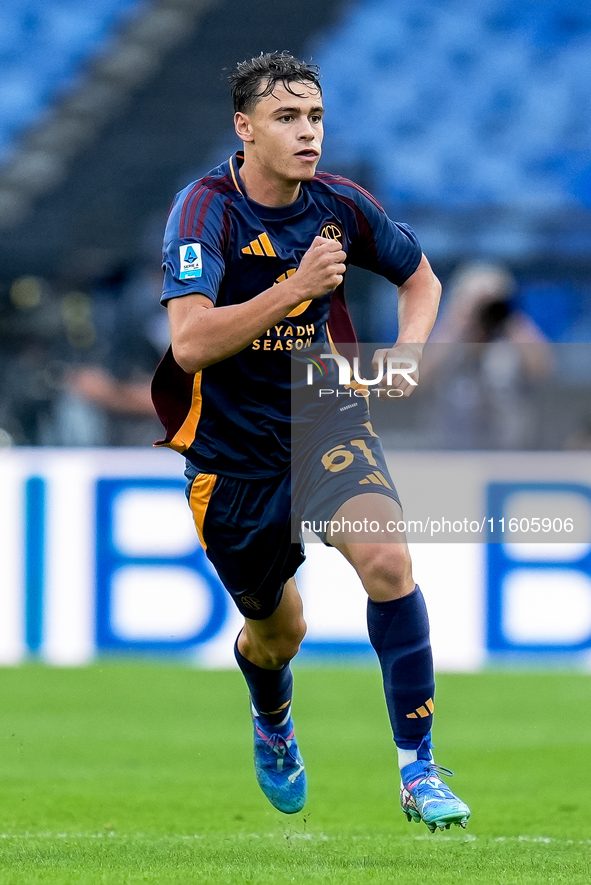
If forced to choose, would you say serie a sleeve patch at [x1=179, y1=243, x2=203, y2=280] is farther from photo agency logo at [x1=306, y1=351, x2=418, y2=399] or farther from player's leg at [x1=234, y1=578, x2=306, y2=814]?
player's leg at [x1=234, y1=578, x2=306, y2=814]

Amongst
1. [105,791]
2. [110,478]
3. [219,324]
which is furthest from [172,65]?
[219,324]

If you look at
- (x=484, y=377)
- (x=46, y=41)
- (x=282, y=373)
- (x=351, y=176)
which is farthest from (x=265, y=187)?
(x=46, y=41)

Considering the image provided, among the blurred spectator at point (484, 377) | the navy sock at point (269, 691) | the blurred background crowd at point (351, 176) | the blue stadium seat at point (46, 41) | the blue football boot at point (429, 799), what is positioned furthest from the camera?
the blue stadium seat at point (46, 41)

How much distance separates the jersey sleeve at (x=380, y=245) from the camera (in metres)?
3.95

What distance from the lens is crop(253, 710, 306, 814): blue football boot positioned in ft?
14.1

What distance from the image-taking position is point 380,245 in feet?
13.0

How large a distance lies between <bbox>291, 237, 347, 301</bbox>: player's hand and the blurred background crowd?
165 inches

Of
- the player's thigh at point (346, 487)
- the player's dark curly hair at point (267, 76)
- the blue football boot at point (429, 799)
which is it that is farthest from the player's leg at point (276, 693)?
the player's dark curly hair at point (267, 76)

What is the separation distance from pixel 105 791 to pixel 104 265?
4391 mm

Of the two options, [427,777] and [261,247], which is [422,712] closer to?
[427,777]

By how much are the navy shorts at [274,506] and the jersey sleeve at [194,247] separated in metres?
0.62

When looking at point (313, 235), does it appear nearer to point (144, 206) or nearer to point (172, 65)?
point (144, 206)

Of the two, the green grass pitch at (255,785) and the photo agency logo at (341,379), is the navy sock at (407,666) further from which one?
the photo agency logo at (341,379)

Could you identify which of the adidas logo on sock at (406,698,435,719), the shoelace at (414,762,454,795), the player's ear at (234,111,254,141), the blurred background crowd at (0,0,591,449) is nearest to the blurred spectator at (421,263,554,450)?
the blurred background crowd at (0,0,591,449)
